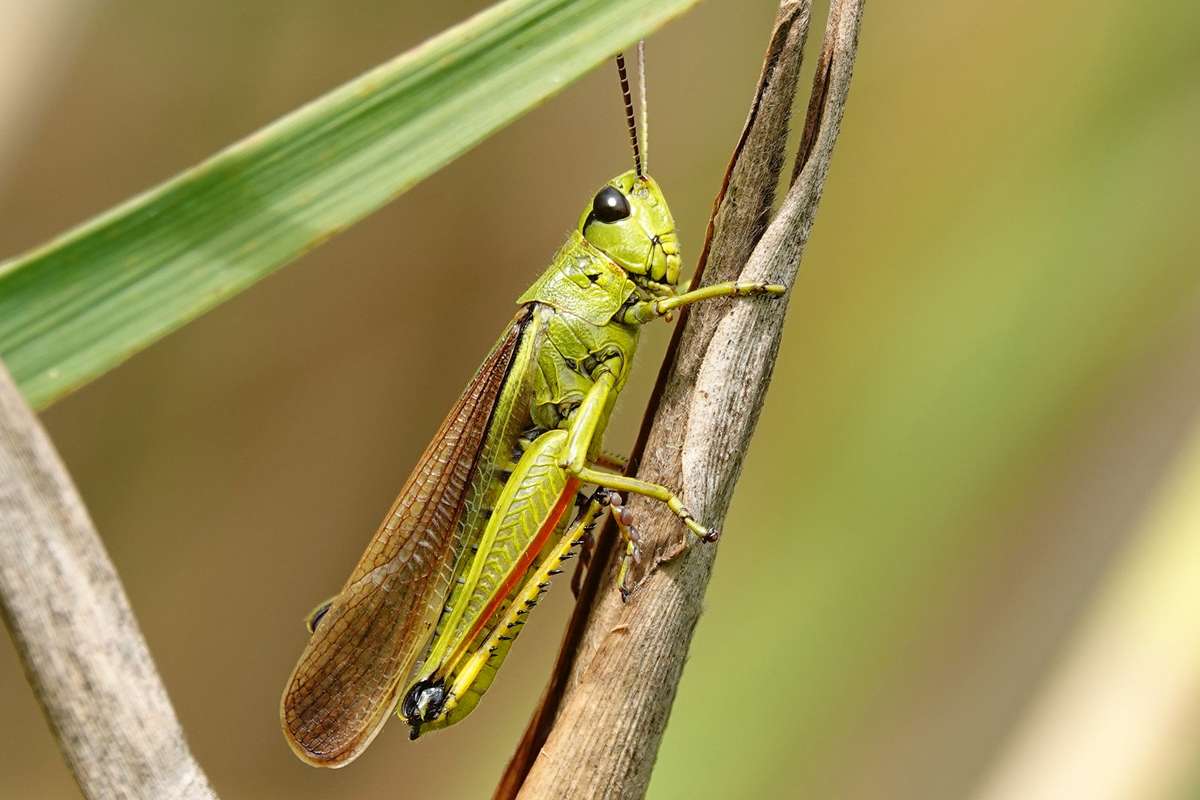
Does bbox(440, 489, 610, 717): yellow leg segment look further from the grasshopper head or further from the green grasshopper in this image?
the grasshopper head

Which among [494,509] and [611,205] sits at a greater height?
[611,205]

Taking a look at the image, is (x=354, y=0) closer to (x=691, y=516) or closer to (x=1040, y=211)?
(x=1040, y=211)

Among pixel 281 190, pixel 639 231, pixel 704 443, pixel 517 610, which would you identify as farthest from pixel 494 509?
pixel 281 190

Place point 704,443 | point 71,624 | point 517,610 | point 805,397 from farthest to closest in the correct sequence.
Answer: point 805,397 → point 517,610 → point 704,443 → point 71,624

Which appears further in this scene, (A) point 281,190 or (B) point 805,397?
(B) point 805,397

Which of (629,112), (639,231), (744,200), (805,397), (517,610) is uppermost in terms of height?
(629,112)

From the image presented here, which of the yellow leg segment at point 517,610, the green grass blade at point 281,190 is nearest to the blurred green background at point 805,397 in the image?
the yellow leg segment at point 517,610

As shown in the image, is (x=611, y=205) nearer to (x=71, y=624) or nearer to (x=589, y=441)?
(x=589, y=441)
